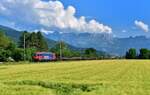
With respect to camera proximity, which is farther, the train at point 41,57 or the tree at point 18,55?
the tree at point 18,55

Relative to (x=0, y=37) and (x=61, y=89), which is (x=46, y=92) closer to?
(x=61, y=89)

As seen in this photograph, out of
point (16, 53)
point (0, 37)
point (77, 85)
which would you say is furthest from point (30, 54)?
point (77, 85)

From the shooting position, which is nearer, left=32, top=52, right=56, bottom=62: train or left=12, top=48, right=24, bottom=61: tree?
left=32, top=52, right=56, bottom=62: train

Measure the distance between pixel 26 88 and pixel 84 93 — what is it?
3.94 meters

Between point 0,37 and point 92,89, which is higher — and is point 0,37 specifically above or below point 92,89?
above

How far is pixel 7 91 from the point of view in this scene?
2664 centimetres

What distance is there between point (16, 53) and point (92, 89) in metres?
133

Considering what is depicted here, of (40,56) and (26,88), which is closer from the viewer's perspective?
(26,88)

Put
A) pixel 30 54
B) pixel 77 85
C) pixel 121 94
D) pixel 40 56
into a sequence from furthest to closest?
pixel 30 54
pixel 40 56
pixel 77 85
pixel 121 94

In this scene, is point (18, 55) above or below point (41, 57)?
above

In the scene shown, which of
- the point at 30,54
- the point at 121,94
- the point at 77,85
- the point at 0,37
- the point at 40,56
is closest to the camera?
the point at 121,94

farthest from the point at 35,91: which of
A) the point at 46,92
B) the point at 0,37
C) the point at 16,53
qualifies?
the point at 0,37

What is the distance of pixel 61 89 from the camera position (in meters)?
28.7

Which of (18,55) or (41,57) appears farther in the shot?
(18,55)
